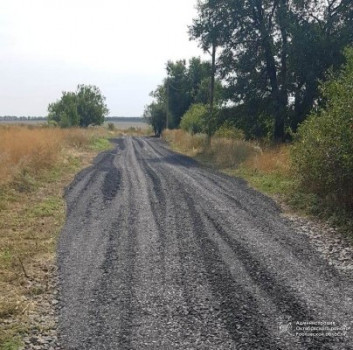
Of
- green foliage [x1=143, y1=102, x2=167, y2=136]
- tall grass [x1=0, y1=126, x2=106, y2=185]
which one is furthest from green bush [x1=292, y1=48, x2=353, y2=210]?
green foliage [x1=143, y1=102, x2=167, y2=136]

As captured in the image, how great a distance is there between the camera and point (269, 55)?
2223cm

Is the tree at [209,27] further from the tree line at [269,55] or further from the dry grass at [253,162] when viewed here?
the dry grass at [253,162]

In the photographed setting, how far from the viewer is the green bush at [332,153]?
8.52m

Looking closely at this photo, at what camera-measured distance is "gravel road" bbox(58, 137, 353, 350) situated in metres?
3.73

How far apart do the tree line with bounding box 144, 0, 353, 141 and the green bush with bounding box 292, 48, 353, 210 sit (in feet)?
35.2

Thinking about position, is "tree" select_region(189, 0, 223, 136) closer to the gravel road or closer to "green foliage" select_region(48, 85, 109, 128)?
the gravel road

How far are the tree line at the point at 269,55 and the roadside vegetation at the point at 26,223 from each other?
471 inches

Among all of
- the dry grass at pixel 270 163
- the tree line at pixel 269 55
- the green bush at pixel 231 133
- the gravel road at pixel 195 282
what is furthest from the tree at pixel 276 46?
the gravel road at pixel 195 282

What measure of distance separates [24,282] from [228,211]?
5.19 meters

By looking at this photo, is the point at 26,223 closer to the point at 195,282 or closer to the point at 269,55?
the point at 195,282

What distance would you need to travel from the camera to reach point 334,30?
69.2 feet

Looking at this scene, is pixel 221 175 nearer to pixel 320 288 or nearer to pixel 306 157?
pixel 306 157

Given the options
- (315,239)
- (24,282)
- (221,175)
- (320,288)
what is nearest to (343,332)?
(320,288)

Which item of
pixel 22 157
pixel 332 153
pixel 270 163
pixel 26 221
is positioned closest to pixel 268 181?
pixel 270 163
